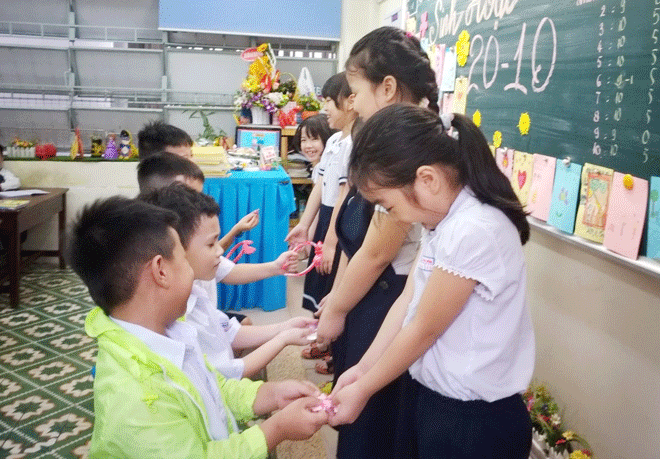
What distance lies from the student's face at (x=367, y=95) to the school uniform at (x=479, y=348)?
0.48 metres

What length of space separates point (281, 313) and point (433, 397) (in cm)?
258

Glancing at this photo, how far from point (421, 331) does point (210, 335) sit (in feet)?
2.27

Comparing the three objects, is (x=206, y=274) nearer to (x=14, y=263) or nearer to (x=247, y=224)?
(x=247, y=224)

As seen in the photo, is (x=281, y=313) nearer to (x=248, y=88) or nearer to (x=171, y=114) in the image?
(x=248, y=88)

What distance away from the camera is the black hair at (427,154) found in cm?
100

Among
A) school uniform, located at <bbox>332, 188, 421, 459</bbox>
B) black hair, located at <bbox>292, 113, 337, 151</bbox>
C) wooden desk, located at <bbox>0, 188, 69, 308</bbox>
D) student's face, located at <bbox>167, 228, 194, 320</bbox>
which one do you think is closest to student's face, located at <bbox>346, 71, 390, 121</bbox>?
school uniform, located at <bbox>332, 188, 421, 459</bbox>

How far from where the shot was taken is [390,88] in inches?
55.5

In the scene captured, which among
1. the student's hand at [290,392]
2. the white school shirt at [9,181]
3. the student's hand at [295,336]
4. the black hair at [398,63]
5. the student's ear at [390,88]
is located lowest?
the student's hand at [290,392]

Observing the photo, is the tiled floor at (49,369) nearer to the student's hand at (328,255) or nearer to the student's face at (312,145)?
the student's hand at (328,255)

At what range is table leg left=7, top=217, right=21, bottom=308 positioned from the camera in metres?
3.44

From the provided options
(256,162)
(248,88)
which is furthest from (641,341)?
(248,88)

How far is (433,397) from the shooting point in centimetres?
106

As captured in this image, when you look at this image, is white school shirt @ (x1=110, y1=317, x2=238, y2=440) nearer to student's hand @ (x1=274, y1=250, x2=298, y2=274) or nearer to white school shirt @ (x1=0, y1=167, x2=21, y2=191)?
student's hand @ (x1=274, y1=250, x2=298, y2=274)

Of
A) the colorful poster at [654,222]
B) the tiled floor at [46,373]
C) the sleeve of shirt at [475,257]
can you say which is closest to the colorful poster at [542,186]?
the colorful poster at [654,222]
